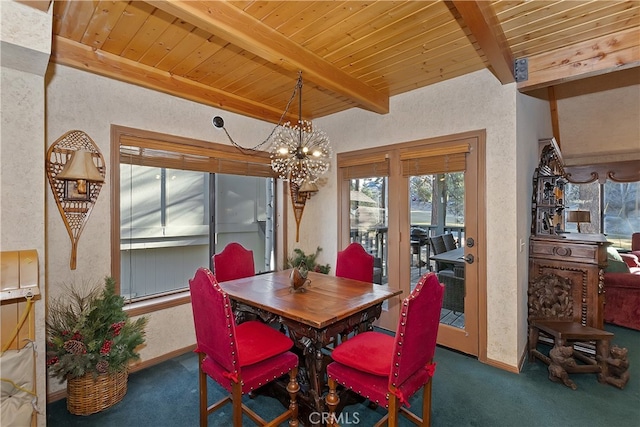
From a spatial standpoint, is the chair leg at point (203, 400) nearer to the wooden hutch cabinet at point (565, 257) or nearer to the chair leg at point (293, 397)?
the chair leg at point (293, 397)

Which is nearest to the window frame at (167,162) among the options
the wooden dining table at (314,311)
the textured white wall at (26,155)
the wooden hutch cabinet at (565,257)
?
the textured white wall at (26,155)

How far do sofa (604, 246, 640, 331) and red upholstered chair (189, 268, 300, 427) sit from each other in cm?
423

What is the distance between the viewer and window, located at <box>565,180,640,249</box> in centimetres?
588

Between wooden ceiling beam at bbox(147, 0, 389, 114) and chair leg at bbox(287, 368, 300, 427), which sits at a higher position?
wooden ceiling beam at bbox(147, 0, 389, 114)

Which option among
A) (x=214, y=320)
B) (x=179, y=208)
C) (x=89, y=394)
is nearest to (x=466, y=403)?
(x=214, y=320)

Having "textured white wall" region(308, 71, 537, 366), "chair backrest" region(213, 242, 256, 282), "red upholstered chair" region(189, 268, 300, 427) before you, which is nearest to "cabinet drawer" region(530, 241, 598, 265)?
"textured white wall" region(308, 71, 537, 366)

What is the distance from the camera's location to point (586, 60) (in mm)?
2434

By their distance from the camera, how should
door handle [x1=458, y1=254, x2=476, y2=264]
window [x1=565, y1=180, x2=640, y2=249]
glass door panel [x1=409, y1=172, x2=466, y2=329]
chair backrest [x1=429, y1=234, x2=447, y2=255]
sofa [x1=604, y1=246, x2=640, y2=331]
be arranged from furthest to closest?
window [x1=565, y1=180, x2=640, y2=249] < sofa [x1=604, y1=246, x2=640, y2=331] < chair backrest [x1=429, y1=234, x2=447, y2=255] < glass door panel [x1=409, y1=172, x2=466, y2=329] < door handle [x1=458, y1=254, x2=476, y2=264]

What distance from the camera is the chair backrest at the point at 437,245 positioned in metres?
3.40

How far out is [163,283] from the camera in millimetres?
3293

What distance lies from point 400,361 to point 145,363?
2.53 m

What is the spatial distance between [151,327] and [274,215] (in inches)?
79.4

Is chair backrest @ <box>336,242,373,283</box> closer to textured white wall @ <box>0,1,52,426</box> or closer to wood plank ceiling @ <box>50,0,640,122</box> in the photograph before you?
wood plank ceiling @ <box>50,0,640,122</box>

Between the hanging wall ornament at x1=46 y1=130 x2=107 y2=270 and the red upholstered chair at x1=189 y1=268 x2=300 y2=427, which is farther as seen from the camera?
the hanging wall ornament at x1=46 y1=130 x2=107 y2=270
